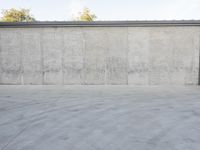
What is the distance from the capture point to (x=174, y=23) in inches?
457

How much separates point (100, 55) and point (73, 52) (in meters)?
1.65

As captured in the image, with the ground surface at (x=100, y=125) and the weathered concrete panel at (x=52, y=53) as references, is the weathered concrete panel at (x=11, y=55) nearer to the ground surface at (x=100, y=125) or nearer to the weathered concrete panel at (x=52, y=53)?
the weathered concrete panel at (x=52, y=53)

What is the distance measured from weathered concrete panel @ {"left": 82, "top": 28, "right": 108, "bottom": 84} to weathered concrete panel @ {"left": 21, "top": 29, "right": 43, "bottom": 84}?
2.83m

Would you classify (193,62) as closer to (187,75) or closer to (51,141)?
(187,75)

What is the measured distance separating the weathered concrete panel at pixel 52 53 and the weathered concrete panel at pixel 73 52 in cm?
34

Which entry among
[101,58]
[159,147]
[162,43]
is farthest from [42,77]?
[159,147]

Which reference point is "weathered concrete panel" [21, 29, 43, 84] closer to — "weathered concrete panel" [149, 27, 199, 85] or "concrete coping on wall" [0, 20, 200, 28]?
"concrete coping on wall" [0, 20, 200, 28]

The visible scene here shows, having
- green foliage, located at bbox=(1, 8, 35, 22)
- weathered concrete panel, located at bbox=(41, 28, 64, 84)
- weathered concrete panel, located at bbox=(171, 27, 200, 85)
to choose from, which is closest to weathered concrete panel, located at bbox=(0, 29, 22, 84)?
weathered concrete panel, located at bbox=(41, 28, 64, 84)

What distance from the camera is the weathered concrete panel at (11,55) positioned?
1230cm

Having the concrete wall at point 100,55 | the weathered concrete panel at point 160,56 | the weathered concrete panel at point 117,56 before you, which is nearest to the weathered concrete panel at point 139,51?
the concrete wall at point 100,55

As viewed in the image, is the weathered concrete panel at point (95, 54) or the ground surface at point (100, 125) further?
the weathered concrete panel at point (95, 54)

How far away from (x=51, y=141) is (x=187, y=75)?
1012 centimetres

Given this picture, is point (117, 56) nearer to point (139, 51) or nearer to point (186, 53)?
point (139, 51)

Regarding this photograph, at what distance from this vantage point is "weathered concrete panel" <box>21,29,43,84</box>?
12.2 metres
